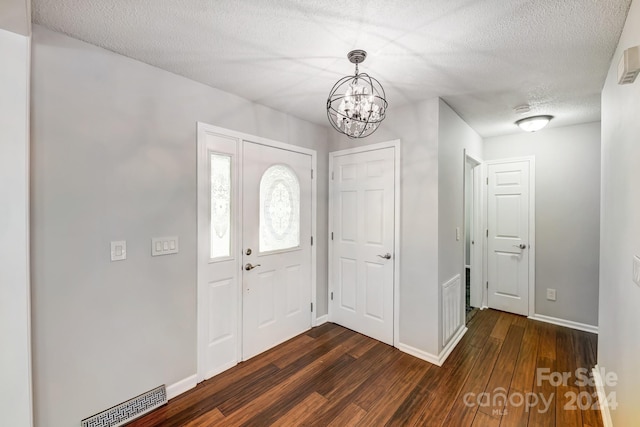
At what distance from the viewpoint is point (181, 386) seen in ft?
6.91

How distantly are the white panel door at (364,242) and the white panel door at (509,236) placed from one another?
6.30 ft

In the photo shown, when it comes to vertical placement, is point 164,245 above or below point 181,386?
above

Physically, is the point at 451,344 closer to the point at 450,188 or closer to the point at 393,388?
the point at 393,388

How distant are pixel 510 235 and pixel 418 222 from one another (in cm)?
192

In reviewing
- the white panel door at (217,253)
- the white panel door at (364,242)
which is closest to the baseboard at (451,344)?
the white panel door at (364,242)

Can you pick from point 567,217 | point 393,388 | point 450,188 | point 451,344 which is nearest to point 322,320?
point 393,388

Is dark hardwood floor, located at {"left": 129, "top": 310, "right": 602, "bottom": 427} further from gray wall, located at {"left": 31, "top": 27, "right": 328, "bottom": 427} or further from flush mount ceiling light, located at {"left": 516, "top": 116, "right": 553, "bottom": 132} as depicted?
flush mount ceiling light, located at {"left": 516, "top": 116, "right": 553, "bottom": 132}

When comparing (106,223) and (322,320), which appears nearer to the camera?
(106,223)

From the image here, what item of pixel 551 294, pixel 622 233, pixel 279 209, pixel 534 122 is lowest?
pixel 551 294

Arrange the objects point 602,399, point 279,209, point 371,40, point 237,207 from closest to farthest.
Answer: point 371,40
point 602,399
point 237,207
point 279,209

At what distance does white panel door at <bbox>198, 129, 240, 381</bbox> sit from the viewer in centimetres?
225

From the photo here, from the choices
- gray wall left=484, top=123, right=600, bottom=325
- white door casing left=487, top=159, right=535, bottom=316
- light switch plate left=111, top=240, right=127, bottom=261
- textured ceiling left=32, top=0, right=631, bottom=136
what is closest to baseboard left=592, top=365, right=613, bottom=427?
gray wall left=484, top=123, right=600, bottom=325

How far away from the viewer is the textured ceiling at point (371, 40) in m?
1.40

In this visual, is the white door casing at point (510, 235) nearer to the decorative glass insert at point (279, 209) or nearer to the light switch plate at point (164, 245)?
the decorative glass insert at point (279, 209)
